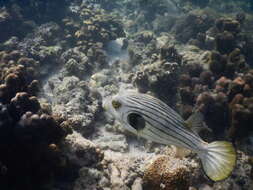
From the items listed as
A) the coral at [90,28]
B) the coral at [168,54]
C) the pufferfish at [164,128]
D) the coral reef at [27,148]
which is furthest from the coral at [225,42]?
the coral reef at [27,148]

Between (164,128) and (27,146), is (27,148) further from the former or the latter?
(164,128)

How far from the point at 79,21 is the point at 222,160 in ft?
36.4

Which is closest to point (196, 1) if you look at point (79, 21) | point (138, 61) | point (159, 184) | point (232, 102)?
point (79, 21)

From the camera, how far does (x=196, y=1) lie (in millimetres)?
21203

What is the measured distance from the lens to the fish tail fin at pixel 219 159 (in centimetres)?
277

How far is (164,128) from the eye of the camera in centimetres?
281

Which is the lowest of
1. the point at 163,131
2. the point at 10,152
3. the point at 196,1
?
the point at 196,1

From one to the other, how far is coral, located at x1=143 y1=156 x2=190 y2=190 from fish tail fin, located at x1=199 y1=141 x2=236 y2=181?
1.11 m

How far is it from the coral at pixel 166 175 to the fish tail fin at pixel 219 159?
3.64ft

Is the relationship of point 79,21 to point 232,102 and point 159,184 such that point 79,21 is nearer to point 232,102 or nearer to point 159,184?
point 232,102

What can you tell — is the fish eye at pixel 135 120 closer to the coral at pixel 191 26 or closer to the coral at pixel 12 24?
the coral at pixel 12 24

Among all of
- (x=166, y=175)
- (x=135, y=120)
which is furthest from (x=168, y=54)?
(x=135, y=120)

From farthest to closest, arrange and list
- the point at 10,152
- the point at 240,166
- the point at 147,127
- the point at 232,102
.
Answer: the point at 232,102, the point at 240,166, the point at 10,152, the point at 147,127

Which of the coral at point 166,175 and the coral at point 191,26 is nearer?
the coral at point 166,175
